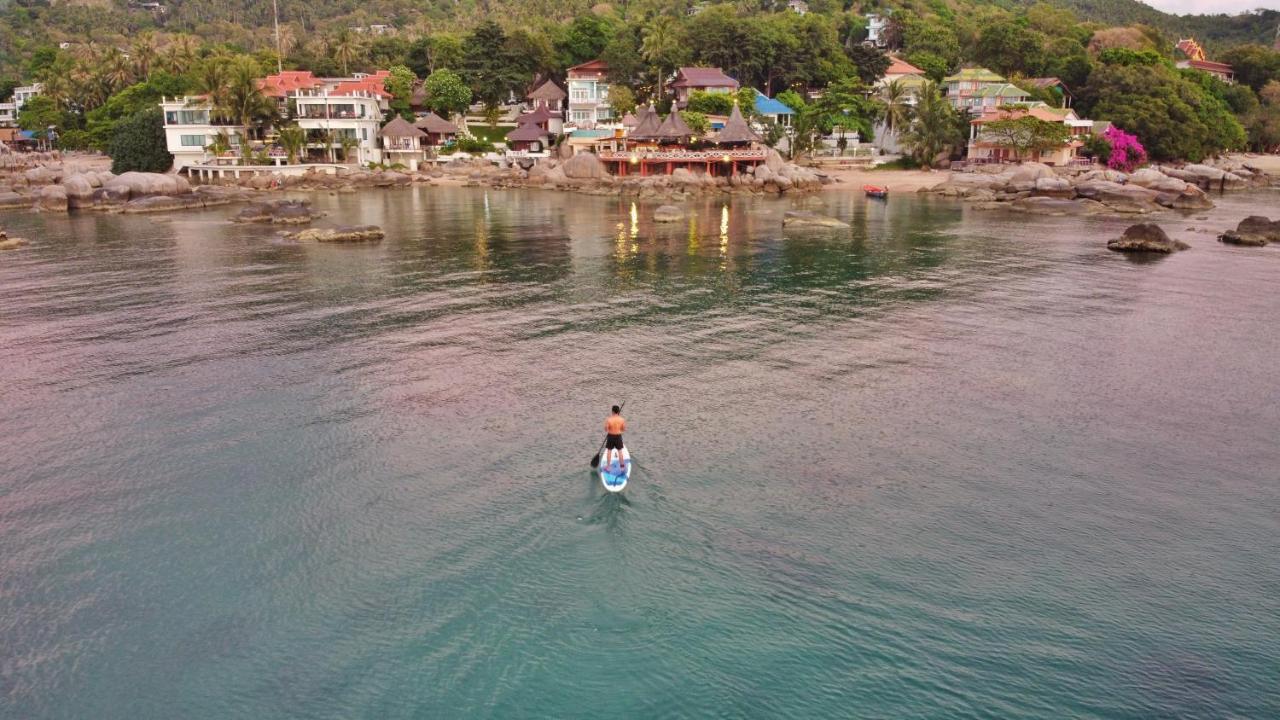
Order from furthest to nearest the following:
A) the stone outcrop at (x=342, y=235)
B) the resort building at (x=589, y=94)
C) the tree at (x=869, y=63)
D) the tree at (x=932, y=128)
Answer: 1. the tree at (x=869, y=63)
2. the resort building at (x=589, y=94)
3. the tree at (x=932, y=128)
4. the stone outcrop at (x=342, y=235)

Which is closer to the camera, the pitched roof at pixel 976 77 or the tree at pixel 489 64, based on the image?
the pitched roof at pixel 976 77

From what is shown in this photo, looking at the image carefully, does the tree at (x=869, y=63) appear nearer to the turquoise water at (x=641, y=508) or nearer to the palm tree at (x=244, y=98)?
the palm tree at (x=244, y=98)

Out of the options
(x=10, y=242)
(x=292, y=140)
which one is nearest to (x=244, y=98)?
(x=292, y=140)

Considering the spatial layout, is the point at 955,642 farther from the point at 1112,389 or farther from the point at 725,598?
the point at 1112,389

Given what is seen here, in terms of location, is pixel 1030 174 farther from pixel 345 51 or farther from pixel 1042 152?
pixel 345 51

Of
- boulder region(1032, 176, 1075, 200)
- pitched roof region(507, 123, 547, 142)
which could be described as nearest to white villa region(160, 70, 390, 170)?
pitched roof region(507, 123, 547, 142)

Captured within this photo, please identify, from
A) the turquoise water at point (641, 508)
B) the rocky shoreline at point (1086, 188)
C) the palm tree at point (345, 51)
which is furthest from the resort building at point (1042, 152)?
the palm tree at point (345, 51)

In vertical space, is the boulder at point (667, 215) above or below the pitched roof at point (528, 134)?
below
